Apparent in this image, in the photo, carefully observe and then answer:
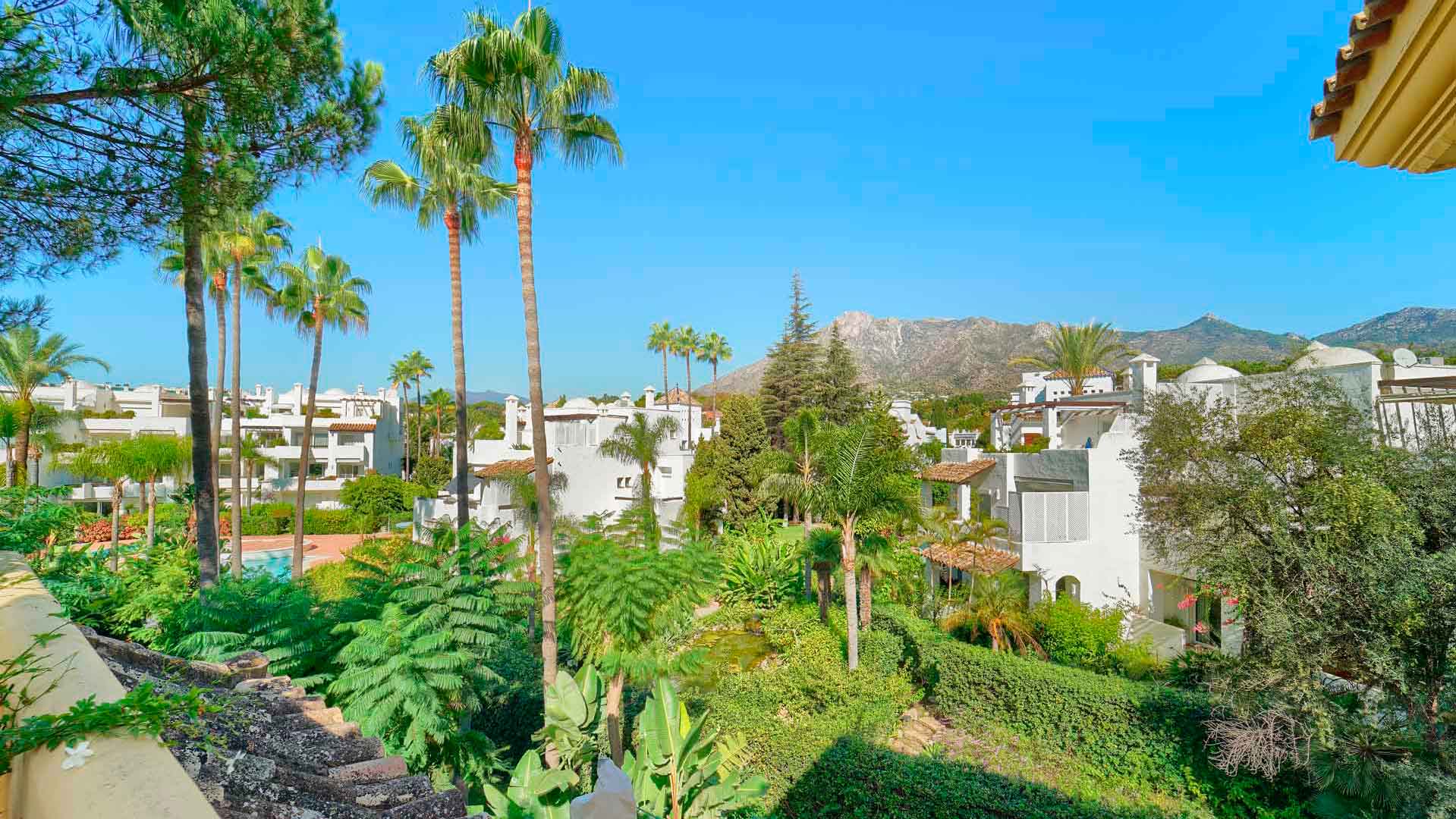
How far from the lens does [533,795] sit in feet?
12.2

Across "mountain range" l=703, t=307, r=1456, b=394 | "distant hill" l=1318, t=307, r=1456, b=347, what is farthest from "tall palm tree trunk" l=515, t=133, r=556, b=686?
"distant hill" l=1318, t=307, r=1456, b=347

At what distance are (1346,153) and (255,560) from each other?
3538 centimetres

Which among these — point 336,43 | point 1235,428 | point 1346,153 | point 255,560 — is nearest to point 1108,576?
point 1235,428

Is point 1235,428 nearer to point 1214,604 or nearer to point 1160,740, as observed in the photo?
point 1160,740

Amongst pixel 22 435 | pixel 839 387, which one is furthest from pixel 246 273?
pixel 839 387

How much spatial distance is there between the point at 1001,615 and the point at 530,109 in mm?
14199

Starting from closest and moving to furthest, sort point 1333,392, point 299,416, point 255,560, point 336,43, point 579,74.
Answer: point 336,43 < point 1333,392 < point 579,74 < point 255,560 < point 299,416

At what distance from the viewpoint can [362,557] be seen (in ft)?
36.6

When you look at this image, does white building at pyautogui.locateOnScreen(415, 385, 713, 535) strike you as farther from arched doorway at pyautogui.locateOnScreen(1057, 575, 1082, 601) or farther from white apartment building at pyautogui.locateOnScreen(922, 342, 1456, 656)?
A: arched doorway at pyautogui.locateOnScreen(1057, 575, 1082, 601)

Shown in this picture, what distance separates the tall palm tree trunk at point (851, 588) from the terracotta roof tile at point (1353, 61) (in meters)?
13.5

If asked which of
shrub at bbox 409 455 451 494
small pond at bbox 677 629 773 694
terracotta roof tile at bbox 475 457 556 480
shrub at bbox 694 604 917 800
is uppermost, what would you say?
terracotta roof tile at bbox 475 457 556 480

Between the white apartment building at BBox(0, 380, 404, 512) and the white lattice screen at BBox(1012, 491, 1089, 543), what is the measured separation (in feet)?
119

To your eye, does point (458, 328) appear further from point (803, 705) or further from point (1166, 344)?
point (1166, 344)

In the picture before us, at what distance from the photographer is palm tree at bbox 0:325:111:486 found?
84.5ft
